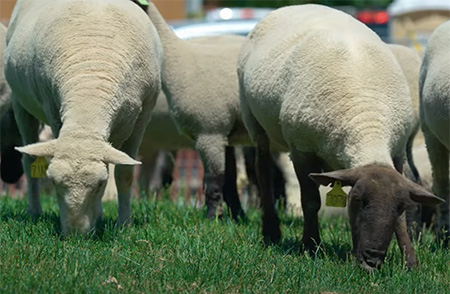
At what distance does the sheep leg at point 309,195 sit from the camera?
653cm

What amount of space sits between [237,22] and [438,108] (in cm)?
773

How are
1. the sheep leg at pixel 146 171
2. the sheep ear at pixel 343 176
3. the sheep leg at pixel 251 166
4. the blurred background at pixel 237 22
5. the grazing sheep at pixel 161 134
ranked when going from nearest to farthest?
1. the sheep ear at pixel 343 176
2. the sheep leg at pixel 251 166
3. the grazing sheep at pixel 161 134
4. the sheep leg at pixel 146 171
5. the blurred background at pixel 237 22

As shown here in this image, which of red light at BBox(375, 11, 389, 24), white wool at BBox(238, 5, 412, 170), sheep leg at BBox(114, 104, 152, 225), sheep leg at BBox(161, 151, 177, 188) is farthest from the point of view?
red light at BBox(375, 11, 389, 24)

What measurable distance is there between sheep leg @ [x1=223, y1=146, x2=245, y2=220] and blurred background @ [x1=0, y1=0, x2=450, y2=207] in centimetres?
32

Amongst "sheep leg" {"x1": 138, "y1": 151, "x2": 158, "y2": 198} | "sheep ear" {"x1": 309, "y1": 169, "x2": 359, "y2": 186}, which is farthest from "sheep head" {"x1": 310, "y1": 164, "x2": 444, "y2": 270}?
"sheep leg" {"x1": 138, "y1": 151, "x2": 158, "y2": 198}

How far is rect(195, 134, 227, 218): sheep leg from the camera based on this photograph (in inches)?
344

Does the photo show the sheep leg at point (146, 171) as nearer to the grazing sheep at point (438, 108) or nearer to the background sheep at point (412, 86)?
the background sheep at point (412, 86)

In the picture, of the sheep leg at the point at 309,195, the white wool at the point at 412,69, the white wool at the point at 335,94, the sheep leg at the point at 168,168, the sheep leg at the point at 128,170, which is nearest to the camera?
the white wool at the point at 335,94

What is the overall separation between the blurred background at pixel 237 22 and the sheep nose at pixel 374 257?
3880 millimetres

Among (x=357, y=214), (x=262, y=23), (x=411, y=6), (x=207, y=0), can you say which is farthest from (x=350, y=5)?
(x=357, y=214)

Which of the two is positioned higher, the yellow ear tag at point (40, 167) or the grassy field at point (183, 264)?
the yellow ear tag at point (40, 167)

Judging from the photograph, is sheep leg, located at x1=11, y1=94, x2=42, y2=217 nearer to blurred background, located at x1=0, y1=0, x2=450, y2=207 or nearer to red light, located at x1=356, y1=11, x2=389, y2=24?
blurred background, located at x1=0, y1=0, x2=450, y2=207

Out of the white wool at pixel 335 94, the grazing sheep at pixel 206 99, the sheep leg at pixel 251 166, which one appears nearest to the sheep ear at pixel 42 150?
the white wool at pixel 335 94

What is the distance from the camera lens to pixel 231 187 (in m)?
9.41
